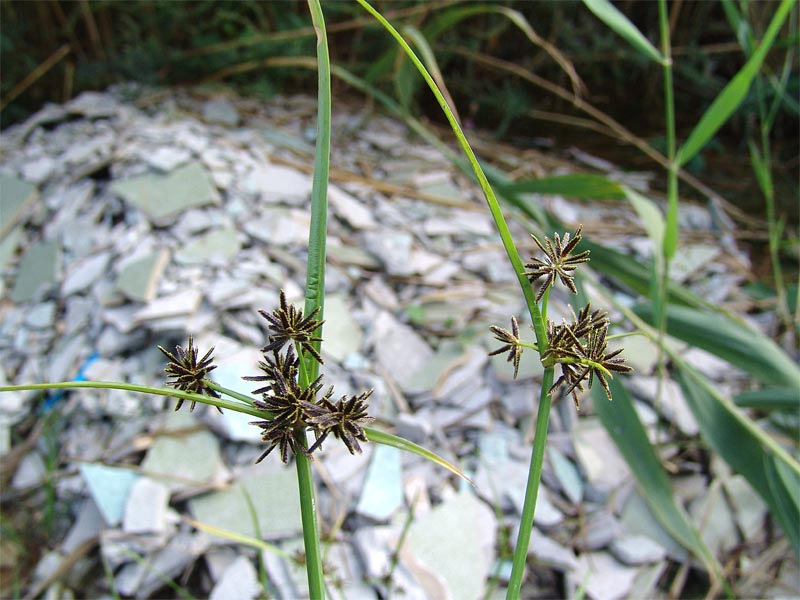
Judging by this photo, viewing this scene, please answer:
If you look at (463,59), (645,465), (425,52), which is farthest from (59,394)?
(463,59)

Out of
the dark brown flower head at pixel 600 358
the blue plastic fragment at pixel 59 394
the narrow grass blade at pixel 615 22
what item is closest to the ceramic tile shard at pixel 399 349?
the blue plastic fragment at pixel 59 394

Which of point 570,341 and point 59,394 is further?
point 59,394

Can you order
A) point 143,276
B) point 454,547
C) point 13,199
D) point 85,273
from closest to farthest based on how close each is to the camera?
point 454,547 < point 143,276 < point 85,273 < point 13,199

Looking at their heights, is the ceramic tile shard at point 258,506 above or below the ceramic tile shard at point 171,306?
below

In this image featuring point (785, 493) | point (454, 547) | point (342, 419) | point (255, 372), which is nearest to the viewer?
point (342, 419)

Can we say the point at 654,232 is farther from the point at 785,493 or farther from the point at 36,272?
the point at 36,272

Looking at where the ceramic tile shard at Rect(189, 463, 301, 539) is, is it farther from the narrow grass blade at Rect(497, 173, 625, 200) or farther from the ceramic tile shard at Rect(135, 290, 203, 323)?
the narrow grass blade at Rect(497, 173, 625, 200)

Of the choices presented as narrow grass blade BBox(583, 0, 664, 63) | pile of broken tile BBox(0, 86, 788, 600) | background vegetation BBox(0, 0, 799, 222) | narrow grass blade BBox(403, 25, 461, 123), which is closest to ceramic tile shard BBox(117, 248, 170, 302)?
pile of broken tile BBox(0, 86, 788, 600)

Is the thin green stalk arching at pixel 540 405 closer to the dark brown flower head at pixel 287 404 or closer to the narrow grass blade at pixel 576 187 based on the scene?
the dark brown flower head at pixel 287 404
